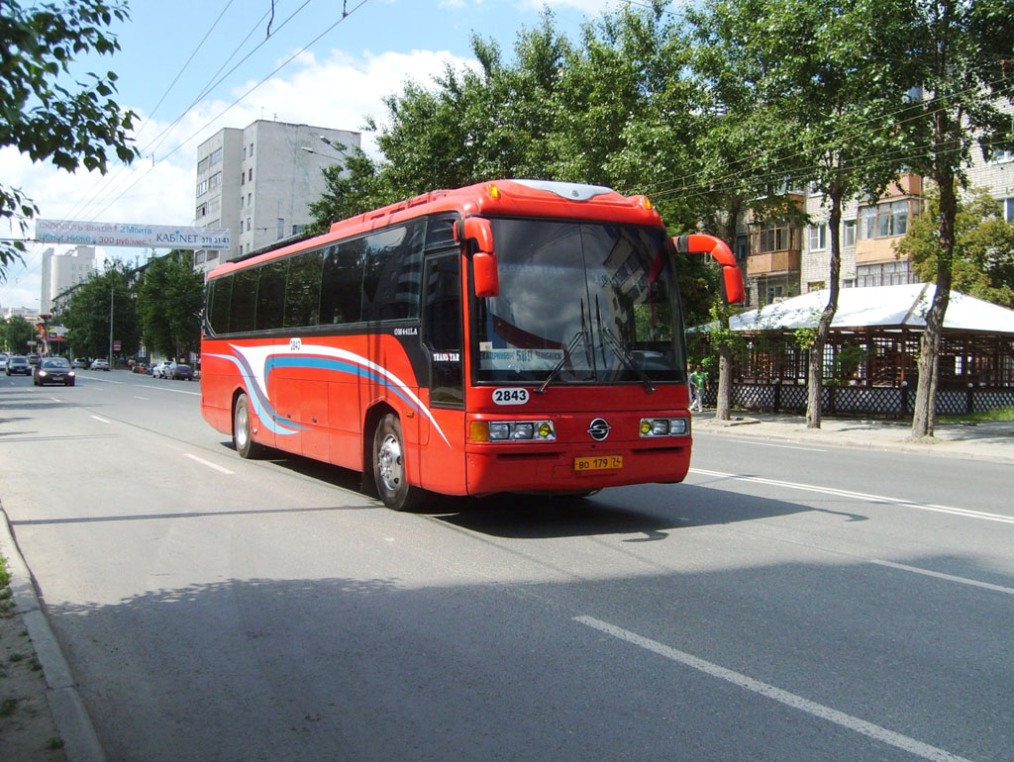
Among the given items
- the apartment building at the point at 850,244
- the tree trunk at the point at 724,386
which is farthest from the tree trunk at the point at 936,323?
the apartment building at the point at 850,244

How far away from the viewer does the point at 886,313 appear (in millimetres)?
27312

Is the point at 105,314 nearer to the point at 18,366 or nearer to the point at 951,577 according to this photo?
the point at 18,366

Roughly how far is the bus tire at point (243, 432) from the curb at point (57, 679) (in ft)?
26.1

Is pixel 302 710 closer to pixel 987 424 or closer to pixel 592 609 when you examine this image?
pixel 592 609

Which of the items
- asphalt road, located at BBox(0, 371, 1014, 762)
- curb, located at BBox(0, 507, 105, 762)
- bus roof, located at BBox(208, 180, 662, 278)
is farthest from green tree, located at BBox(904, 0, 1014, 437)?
curb, located at BBox(0, 507, 105, 762)

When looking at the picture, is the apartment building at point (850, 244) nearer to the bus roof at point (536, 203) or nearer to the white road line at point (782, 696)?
the bus roof at point (536, 203)

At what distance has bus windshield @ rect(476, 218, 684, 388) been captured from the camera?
830 cm

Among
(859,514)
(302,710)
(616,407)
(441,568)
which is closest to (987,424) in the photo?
(859,514)

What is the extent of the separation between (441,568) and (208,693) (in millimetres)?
2774

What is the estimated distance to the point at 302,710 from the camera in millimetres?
4391

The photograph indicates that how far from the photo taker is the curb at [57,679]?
3.74 metres

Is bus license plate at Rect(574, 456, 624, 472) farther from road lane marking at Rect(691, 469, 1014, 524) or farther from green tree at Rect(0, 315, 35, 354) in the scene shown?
green tree at Rect(0, 315, 35, 354)

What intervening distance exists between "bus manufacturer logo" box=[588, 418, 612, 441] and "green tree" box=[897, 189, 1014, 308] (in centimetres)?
2919

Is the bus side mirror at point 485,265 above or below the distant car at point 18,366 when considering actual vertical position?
above
